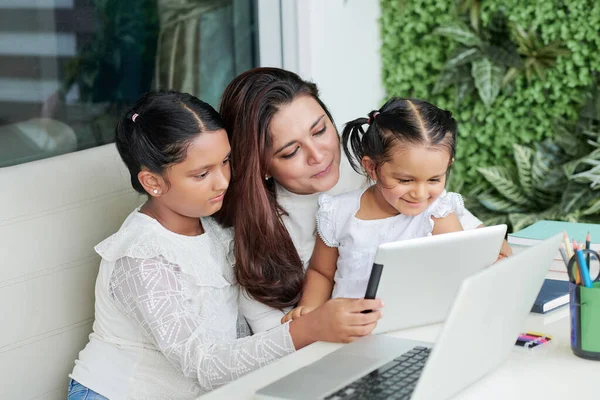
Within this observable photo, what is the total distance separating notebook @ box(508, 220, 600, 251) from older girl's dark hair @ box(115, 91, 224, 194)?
0.73m

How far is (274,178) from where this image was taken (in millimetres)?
2039

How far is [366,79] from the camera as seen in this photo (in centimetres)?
392

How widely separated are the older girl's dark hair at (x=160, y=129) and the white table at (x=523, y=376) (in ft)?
1.55

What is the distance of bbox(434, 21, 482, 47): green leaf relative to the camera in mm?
3744

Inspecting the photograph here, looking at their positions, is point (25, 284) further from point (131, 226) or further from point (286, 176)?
point (286, 176)

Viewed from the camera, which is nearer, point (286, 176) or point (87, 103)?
point (286, 176)

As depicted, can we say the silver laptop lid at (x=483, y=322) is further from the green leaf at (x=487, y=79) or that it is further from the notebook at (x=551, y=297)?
the green leaf at (x=487, y=79)

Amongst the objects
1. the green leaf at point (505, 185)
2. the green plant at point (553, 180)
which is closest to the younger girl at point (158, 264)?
the green plant at point (553, 180)

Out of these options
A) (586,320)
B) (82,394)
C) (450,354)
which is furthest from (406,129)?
(82,394)

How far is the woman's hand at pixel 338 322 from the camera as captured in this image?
146cm

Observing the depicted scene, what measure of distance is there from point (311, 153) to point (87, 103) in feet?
3.66

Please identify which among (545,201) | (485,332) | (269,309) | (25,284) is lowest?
(545,201)

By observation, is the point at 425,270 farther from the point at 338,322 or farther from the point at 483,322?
the point at 483,322

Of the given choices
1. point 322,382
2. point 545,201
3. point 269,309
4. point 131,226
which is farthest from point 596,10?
point 322,382
